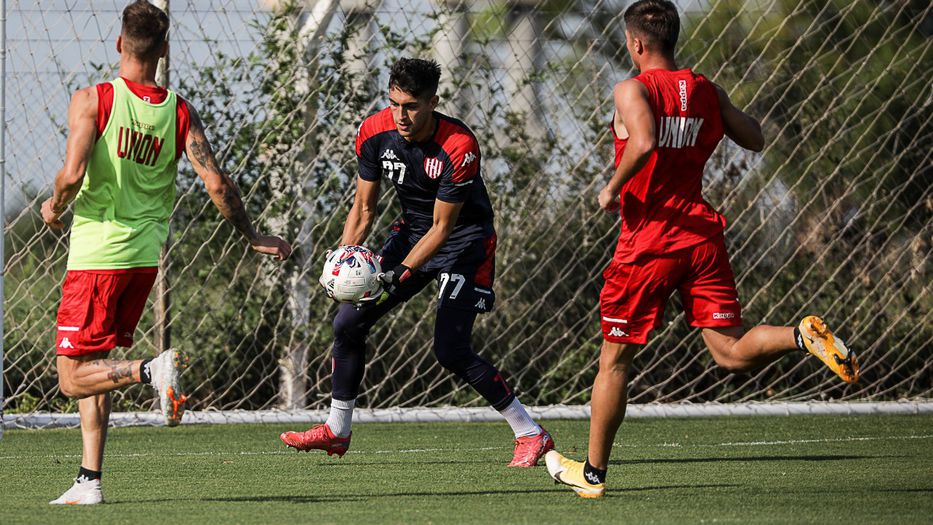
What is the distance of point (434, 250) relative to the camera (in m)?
6.34

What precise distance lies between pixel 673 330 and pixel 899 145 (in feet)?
7.24

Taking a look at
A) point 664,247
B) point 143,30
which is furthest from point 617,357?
point 143,30

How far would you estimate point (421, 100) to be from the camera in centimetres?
628

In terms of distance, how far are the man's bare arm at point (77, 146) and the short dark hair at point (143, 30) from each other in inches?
8.6

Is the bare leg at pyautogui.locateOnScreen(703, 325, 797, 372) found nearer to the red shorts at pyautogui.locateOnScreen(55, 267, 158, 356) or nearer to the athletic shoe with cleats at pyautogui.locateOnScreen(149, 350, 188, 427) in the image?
the athletic shoe with cleats at pyautogui.locateOnScreen(149, 350, 188, 427)

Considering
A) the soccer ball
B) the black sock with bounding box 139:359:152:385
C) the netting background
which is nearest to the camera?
the black sock with bounding box 139:359:152:385

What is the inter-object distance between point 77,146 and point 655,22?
2214 millimetres

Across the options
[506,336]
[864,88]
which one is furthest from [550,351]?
[864,88]

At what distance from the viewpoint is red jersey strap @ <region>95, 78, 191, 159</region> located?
5.02 meters

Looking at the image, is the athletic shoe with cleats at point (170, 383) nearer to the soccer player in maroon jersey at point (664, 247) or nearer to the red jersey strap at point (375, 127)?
the soccer player in maroon jersey at point (664, 247)

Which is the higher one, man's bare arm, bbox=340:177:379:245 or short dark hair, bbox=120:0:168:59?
short dark hair, bbox=120:0:168:59

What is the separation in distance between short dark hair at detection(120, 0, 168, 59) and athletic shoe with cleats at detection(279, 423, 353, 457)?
217cm

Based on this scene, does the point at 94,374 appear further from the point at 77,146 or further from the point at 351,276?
the point at 351,276

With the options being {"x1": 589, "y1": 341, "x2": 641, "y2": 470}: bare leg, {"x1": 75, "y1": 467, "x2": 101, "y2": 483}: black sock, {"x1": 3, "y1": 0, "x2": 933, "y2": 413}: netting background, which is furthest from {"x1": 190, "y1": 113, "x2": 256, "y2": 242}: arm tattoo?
{"x1": 3, "y1": 0, "x2": 933, "y2": 413}: netting background
